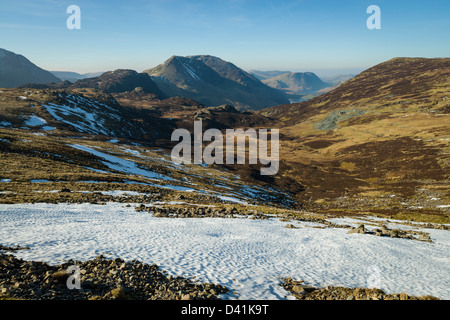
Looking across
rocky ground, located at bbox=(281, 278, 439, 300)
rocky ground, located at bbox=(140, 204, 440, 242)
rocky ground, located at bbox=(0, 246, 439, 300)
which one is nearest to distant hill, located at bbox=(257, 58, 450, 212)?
rocky ground, located at bbox=(140, 204, 440, 242)

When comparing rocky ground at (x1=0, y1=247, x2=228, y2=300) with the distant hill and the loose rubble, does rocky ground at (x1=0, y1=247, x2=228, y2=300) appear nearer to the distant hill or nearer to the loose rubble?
the loose rubble

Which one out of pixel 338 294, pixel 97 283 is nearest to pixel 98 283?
pixel 97 283

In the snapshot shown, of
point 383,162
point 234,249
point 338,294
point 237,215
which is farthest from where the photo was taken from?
point 383,162

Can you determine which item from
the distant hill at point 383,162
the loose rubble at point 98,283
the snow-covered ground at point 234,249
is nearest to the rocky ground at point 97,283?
the loose rubble at point 98,283

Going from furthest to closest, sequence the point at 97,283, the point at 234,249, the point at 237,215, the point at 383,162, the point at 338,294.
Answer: the point at 383,162 → the point at 237,215 → the point at 234,249 → the point at 338,294 → the point at 97,283

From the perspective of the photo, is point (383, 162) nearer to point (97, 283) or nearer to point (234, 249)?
point (234, 249)

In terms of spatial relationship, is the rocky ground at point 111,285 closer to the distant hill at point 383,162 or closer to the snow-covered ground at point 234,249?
the snow-covered ground at point 234,249
